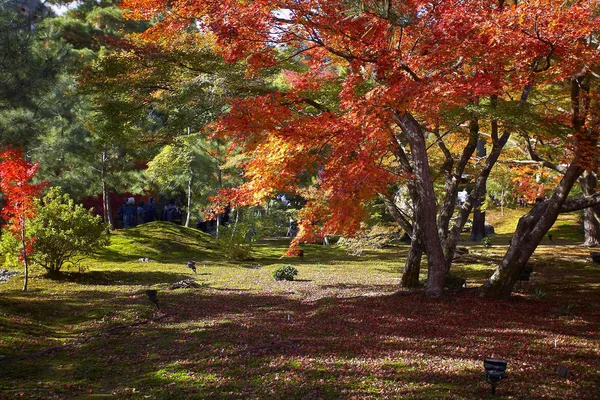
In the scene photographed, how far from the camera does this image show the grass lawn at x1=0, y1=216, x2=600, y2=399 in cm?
642

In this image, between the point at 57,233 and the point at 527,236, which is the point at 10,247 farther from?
the point at 527,236

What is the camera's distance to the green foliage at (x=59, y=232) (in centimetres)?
1498

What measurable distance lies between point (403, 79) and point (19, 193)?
10463 millimetres

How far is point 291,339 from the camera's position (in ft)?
28.3

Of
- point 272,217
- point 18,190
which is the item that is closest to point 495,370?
point 18,190

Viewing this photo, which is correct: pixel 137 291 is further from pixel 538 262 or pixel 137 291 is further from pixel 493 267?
pixel 538 262

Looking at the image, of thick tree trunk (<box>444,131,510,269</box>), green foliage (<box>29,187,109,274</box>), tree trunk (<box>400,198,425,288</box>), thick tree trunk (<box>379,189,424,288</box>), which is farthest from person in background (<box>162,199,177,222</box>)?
thick tree trunk (<box>444,131,510,269</box>)

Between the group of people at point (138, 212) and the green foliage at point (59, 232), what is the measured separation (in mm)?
17189

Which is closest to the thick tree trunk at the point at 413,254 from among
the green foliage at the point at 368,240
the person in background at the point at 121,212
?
the green foliage at the point at 368,240

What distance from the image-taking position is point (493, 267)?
63.6ft

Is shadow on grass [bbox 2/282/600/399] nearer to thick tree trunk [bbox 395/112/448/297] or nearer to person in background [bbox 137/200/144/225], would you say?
thick tree trunk [bbox 395/112/448/297]

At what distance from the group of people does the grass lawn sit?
54.5 ft

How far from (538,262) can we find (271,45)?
14.9 metres

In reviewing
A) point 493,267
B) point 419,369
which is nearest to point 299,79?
point 419,369
